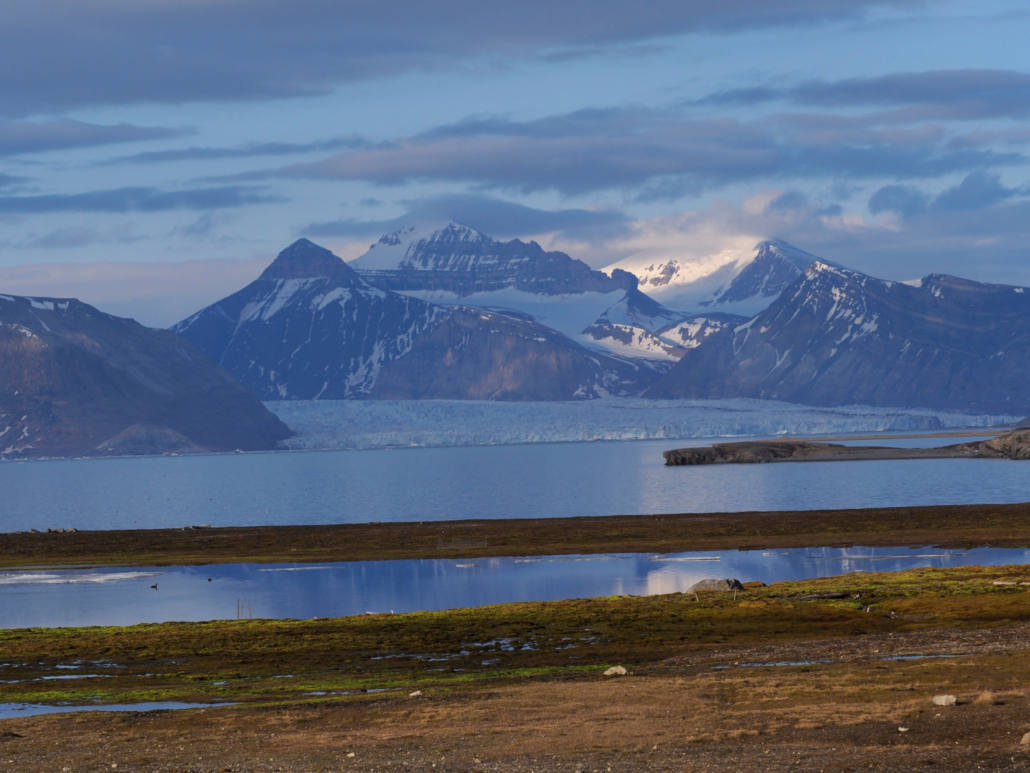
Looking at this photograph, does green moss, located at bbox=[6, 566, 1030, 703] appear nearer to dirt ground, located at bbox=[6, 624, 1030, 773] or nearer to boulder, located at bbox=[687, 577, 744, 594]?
boulder, located at bbox=[687, 577, 744, 594]

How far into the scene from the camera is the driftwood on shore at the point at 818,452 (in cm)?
17200

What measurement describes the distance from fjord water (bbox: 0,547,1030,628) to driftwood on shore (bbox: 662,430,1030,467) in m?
119

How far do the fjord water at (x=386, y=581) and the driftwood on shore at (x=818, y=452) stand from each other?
11950 cm

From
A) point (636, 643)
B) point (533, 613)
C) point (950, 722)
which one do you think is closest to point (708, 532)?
point (533, 613)

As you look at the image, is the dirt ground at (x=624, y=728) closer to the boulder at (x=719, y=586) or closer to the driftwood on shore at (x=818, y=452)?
the boulder at (x=719, y=586)

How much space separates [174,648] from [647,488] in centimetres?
9305

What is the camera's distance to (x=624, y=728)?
1930 centimetres

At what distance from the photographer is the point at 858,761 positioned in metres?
16.1

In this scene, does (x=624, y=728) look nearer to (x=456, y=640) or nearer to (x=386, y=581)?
(x=456, y=640)

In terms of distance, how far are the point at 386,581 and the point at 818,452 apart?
145236 mm

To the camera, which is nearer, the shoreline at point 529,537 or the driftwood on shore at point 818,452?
the shoreline at point 529,537

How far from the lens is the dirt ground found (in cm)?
1694

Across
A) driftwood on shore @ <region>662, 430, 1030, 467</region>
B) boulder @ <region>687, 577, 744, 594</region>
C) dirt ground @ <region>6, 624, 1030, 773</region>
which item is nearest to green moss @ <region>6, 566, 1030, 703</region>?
boulder @ <region>687, 577, 744, 594</region>

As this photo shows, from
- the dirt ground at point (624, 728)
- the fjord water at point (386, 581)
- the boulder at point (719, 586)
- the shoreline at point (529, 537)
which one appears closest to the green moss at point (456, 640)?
the boulder at point (719, 586)
